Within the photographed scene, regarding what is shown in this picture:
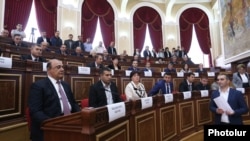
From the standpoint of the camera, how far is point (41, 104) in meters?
1.86

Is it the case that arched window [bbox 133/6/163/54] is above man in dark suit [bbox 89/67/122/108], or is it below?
above

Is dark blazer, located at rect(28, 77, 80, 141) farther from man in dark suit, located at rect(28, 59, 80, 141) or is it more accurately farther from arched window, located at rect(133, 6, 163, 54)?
arched window, located at rect(133, 6, 163, 54)

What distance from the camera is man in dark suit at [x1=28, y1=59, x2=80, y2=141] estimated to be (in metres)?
1.82

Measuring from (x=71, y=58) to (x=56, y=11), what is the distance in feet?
12.6

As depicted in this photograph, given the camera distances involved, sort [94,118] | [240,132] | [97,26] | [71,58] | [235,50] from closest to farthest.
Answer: [94,118] → [240,132] → [71,58] → [235,50] → [97,26]

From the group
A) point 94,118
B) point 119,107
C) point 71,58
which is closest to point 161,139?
point 119,107

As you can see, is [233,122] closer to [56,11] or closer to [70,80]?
[70,80]

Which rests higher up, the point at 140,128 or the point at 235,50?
the point at 235,50

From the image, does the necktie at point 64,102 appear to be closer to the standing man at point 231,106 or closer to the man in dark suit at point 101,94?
the man in dark suit at point 101,94

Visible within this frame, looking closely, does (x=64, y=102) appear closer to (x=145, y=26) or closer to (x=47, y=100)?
(x=47, y=100)

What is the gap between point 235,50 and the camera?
26.4 feet

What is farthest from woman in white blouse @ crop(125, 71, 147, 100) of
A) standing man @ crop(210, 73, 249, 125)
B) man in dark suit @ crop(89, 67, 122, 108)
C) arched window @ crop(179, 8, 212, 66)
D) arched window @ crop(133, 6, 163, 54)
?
arched window @ crop(179, 8, 212, 66)

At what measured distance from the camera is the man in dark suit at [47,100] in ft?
5.96

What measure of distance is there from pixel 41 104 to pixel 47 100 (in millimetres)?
59
